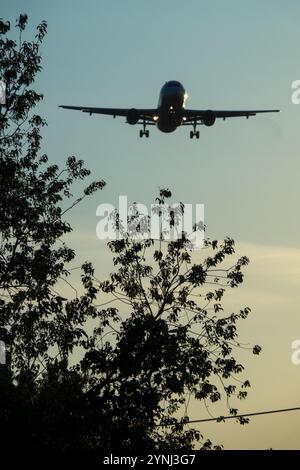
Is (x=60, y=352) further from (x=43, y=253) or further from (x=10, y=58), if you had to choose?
(x=10, y=58)

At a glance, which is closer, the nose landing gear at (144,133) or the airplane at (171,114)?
the airplane at (171,114)

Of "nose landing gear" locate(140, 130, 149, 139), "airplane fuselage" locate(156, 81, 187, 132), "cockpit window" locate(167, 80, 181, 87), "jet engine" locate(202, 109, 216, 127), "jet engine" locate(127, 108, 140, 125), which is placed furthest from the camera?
"nose landing gear" locate(140, 130, 149, 139)

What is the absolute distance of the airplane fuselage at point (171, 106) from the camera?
65.4 metres

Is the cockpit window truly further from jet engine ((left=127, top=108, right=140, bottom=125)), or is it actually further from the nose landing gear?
the nose landing gear

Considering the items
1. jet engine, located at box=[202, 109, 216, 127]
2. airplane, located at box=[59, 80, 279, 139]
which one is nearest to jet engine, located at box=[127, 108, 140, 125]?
airplane, located at box=[59, 80, 279, 139]

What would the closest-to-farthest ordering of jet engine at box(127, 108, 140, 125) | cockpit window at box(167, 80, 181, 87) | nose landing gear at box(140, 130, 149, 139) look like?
jet engine at box(127, 108, 140, 125) < cockpit window at box(167, 80, 181, 87) < nose landing gear at box(140, 130, 149, 139)

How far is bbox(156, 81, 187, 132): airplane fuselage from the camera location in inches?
2574

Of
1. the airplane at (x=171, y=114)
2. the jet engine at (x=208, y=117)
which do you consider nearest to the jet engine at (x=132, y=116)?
the airplane at (x=171, y=114)

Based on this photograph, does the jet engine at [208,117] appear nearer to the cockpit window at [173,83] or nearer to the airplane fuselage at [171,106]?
the airplane fuselage at [171,106]

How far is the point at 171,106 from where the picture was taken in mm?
65375

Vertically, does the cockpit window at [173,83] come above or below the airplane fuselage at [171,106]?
above

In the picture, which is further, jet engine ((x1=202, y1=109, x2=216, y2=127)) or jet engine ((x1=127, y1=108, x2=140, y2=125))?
jet engine ((x1=202, y1=109, x2=216, y2=127))

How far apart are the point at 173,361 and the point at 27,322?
6.97m
